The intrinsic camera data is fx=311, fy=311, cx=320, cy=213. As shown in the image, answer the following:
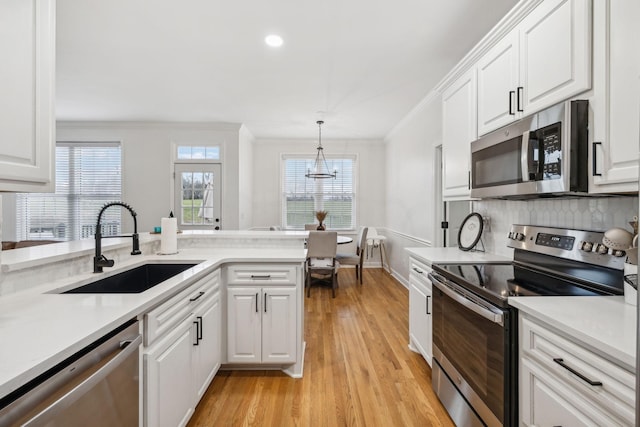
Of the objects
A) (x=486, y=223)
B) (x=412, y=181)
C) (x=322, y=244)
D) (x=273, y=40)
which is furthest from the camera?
(x=412, y=181)

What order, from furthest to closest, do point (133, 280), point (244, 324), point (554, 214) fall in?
point (244, 324), point (133, 280), point (554, 214)

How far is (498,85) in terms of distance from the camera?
6.33ft

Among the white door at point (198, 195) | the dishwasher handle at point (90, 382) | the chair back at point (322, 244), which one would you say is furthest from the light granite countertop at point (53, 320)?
the white door at point (198, 195)

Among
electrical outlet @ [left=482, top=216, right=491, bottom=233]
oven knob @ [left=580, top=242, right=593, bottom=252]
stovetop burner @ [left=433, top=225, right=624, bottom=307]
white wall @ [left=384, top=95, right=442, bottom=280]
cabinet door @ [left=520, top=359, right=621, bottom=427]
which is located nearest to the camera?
cabinet door @ [left=520, top=359, right=621, bottom=427]

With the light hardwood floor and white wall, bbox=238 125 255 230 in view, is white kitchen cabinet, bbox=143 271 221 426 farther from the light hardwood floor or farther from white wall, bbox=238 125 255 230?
white wall, bbox=238 125 255 230

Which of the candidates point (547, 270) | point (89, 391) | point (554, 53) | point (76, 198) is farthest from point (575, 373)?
point (76, 198)

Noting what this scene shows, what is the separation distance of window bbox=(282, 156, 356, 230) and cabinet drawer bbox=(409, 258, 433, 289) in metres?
3.96

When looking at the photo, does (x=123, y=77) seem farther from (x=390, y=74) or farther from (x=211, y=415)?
(x=211, y=415)

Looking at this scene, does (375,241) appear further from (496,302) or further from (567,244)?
(496,302)

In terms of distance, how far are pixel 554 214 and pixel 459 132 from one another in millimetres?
906

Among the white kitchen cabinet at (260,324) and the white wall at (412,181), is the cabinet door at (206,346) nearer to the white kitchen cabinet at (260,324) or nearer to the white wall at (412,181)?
the white kitchen cabinet at (260,324)

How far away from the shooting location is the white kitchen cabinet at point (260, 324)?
2252 mm

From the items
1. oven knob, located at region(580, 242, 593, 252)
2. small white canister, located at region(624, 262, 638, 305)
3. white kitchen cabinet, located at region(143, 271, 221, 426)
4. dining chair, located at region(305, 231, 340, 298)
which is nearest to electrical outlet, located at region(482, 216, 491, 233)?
oven knob, located at region(580, 242, 593, 252)

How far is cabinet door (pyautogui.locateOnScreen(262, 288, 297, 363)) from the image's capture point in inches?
88.9
